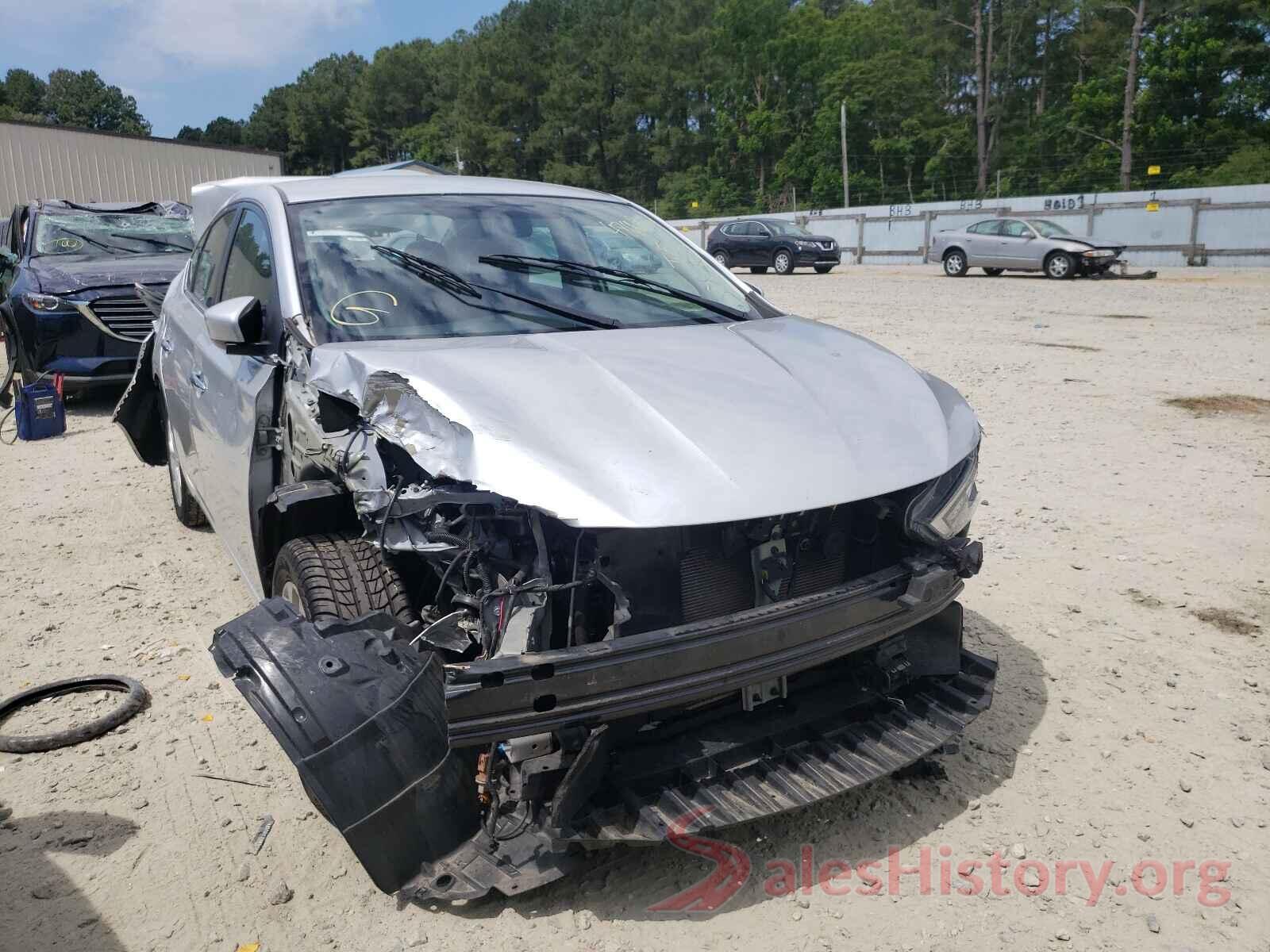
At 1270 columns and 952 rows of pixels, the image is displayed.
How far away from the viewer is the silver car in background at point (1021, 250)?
21.8m

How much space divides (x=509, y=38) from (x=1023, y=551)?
3407 inches

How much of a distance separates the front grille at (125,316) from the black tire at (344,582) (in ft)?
23.2

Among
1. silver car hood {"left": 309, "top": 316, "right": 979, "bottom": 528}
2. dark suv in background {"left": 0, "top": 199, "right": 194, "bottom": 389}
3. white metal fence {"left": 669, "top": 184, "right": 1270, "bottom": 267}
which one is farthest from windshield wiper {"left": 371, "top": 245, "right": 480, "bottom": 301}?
white metal fence {"left": 669, "top": 184, "right": 1270, "bottom": 267}

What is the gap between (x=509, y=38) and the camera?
82.4 m

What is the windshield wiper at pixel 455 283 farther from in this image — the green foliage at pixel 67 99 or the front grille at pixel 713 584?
the green foliage at pixel 67 99

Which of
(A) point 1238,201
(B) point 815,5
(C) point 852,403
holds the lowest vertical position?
(A) point 1238,201

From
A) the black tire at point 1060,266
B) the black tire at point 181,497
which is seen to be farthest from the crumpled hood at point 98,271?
the black tire at point 1060,266

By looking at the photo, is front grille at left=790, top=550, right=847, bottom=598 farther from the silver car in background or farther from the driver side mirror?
the silver car in background

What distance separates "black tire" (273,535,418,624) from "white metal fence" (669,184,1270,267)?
81.5ft

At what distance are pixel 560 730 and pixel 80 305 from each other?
8.23 m

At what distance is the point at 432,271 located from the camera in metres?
3.48

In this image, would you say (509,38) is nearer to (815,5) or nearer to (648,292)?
(815,5)

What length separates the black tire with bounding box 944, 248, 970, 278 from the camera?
78.7ft

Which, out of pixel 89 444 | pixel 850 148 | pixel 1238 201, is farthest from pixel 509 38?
pixel 89 444
